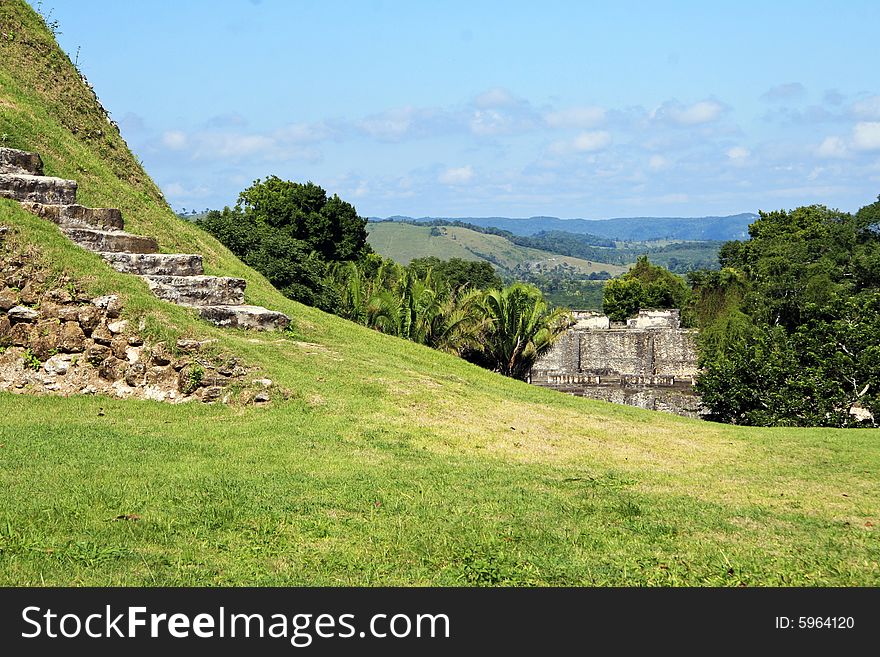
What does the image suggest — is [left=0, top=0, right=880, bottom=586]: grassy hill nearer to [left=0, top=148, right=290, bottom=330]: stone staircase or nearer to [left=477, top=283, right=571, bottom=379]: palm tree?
[left=0, top=148, right=290, bottom=330]: stone staircase

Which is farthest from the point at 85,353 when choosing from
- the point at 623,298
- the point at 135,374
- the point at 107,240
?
the point at 623,298

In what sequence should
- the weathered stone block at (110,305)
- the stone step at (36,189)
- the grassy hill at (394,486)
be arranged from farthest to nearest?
the stone step at (36,189) → the weathered stone block at (110,305) → the grassy hill at (394,486)

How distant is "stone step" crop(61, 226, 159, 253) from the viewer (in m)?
14.8

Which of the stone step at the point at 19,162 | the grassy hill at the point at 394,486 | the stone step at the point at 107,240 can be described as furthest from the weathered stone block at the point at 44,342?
the stone step at the point at 19,162

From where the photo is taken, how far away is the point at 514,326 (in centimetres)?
3047

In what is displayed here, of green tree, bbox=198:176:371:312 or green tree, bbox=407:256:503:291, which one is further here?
green tree, bbox=407:256:503:291

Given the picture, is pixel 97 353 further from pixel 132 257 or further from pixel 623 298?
pixel 623 298

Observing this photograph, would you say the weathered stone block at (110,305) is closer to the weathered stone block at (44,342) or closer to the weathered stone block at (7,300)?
the weathered stone block at (44,342)

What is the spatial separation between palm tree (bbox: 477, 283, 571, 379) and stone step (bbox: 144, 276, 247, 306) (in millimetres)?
15824

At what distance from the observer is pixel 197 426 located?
10.3 m

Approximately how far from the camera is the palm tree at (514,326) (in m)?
30.3

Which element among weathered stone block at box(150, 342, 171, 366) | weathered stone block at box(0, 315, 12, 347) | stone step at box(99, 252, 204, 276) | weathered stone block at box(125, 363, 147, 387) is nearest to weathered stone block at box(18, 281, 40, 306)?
weathered stone block at box(0, 315, 12, 347)
